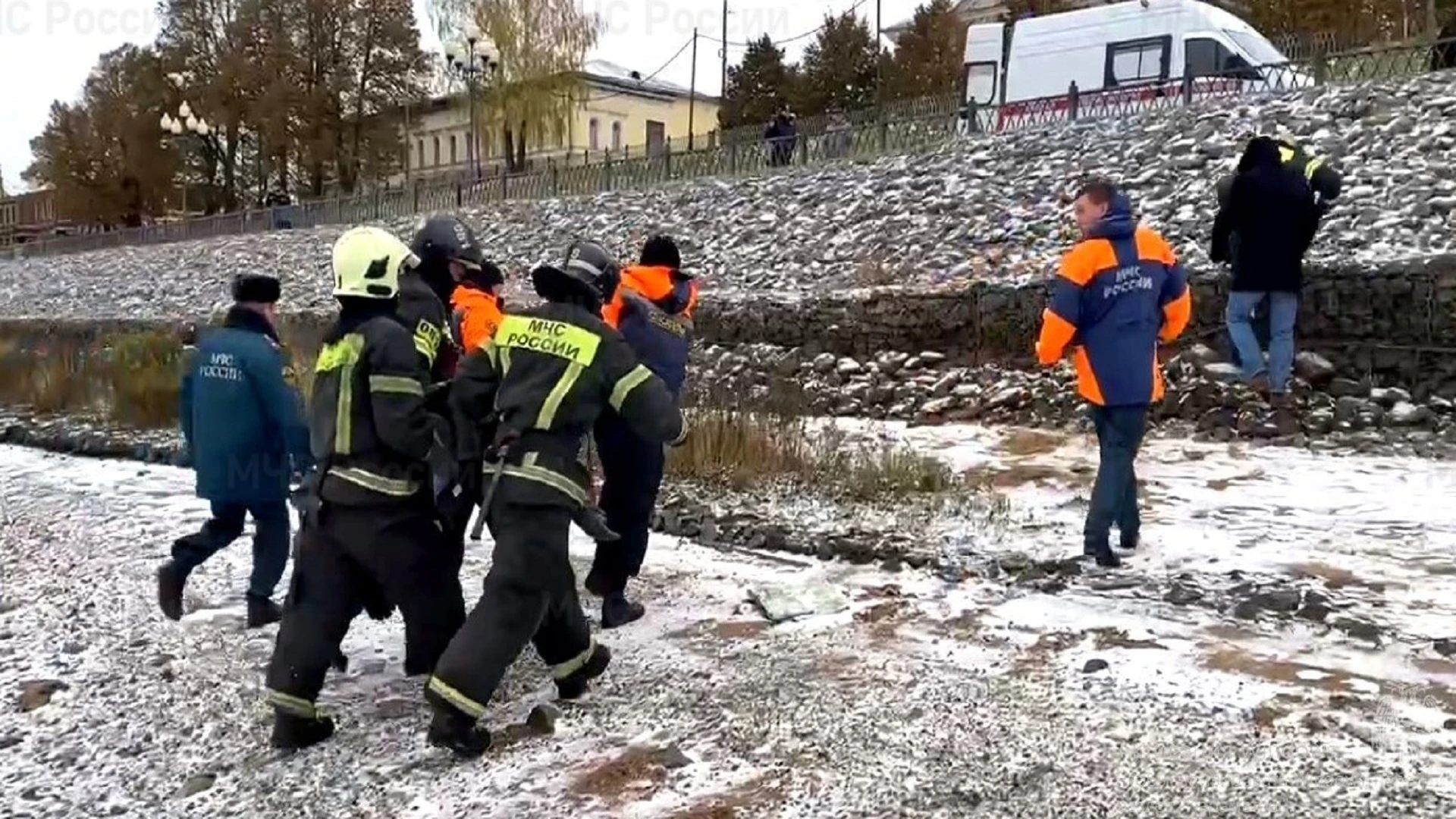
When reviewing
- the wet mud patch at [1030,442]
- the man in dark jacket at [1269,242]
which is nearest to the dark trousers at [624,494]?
the wet mud patch at [1030,442]

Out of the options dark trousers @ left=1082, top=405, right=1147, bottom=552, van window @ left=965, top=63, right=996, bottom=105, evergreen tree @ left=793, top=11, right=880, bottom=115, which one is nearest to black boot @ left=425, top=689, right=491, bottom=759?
dark trousers @ left=1082, top=405, right=1147, bottom=552

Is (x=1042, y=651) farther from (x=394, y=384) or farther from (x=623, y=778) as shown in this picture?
(x=394, y=384)

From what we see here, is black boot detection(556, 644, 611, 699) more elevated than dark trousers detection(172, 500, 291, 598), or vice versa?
dark trousers detection(172, 500, 291, 598)

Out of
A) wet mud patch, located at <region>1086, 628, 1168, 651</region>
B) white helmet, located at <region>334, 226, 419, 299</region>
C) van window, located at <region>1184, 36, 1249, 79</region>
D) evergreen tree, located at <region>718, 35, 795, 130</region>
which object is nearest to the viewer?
white helmet, located at <region>334, 226, 419, 299</region>

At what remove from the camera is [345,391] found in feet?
13.8

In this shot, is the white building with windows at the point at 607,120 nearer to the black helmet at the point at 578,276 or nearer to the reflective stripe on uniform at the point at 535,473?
the black helmet at the point at 578,276

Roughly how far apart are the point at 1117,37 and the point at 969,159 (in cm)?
456

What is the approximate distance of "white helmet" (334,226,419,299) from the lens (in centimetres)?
423

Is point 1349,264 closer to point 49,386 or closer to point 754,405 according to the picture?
point 754,405

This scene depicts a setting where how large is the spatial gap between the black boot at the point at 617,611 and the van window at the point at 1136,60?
17.9 m

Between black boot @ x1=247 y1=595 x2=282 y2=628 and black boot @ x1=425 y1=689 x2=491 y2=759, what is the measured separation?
197cm

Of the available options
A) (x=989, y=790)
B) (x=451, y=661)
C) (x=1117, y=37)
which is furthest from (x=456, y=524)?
(x=1117, y=37)

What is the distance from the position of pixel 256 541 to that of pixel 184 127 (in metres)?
44.5

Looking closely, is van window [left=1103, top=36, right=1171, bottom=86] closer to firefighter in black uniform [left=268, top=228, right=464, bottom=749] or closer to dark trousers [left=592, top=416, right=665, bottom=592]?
dark trousers [left=592, top=416, right=665, bottom=592]
